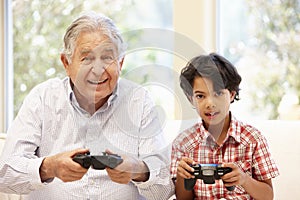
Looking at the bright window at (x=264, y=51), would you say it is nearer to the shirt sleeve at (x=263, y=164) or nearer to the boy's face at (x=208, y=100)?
the shirt sleeve at (x=263, y=164)

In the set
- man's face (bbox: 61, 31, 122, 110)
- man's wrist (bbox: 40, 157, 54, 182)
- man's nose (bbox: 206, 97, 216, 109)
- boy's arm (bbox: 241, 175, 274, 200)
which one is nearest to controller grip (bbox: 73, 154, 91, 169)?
man's wrist (bbox: 40, 157, 54, 182)

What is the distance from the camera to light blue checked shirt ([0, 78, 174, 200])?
1.69m

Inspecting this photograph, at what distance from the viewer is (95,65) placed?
1612 mm

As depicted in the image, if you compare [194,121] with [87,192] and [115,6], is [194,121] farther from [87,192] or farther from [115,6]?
[115,6]

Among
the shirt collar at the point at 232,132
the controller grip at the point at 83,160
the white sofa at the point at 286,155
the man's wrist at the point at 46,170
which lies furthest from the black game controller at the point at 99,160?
the white sofa at the point at 286,155

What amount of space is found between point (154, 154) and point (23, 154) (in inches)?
16.9

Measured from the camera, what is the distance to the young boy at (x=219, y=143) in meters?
1.56

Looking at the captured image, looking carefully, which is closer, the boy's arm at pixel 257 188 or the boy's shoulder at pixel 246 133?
the boy's arm at pixel 257 188

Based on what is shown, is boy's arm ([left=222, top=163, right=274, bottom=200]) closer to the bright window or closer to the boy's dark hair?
the boy's dark hair

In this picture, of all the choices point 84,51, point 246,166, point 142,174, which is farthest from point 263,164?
point 84,51

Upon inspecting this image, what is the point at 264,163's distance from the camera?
5.51 ft

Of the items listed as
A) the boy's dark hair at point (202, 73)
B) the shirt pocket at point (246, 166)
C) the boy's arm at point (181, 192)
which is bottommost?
the boy's arm at point (181, 192)

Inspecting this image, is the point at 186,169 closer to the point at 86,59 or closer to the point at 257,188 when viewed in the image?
the point at 257,188

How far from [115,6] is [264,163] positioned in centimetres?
173
